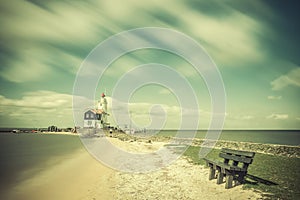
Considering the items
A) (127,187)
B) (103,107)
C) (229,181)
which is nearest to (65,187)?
(127,187)

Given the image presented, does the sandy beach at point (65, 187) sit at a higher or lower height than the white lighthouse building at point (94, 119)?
lower

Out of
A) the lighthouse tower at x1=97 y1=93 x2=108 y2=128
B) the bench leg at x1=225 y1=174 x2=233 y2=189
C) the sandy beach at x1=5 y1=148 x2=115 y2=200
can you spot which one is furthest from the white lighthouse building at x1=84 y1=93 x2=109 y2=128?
the bench leg at x1=225 y1=174 x2=233 y2=189

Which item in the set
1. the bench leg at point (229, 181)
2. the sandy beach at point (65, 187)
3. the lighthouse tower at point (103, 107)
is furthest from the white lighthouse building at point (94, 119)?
the bench leg at point (229, 181)

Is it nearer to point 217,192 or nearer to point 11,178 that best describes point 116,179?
point 217,192

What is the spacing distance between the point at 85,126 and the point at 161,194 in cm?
8474

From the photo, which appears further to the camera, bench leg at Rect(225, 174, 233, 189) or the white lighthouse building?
the white lighthouse building

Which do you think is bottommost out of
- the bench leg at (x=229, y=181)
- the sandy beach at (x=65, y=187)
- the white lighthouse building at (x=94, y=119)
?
the sandy beach at (x=65, y=187)

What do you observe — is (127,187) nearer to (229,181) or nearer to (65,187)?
(65,187)

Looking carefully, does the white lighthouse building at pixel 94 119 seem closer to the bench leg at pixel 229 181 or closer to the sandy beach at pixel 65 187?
the sandy beach at pixel 65 187

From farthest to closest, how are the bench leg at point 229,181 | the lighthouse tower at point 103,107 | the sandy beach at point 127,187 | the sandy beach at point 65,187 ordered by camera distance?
1. the lighthouse tower at point 103,107
2. the sandy beach at point 65,187
3. the bench leg at point 229,181
4. the sandy beach at point 127,187

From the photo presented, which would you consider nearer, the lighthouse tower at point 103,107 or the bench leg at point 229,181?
the bench leg at point 229,181

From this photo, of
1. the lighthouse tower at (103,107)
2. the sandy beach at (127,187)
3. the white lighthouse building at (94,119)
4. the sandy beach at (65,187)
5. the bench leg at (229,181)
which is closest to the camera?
the sandy beach at (127,187)

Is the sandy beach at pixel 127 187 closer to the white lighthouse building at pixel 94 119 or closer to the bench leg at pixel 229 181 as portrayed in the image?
the bench leg at pixel 229 181

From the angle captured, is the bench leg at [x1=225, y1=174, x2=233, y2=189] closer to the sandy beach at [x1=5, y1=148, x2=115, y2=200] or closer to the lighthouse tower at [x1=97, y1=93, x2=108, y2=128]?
the sandy beach at [x1=5, y1=148, x2=115, y2=200]
